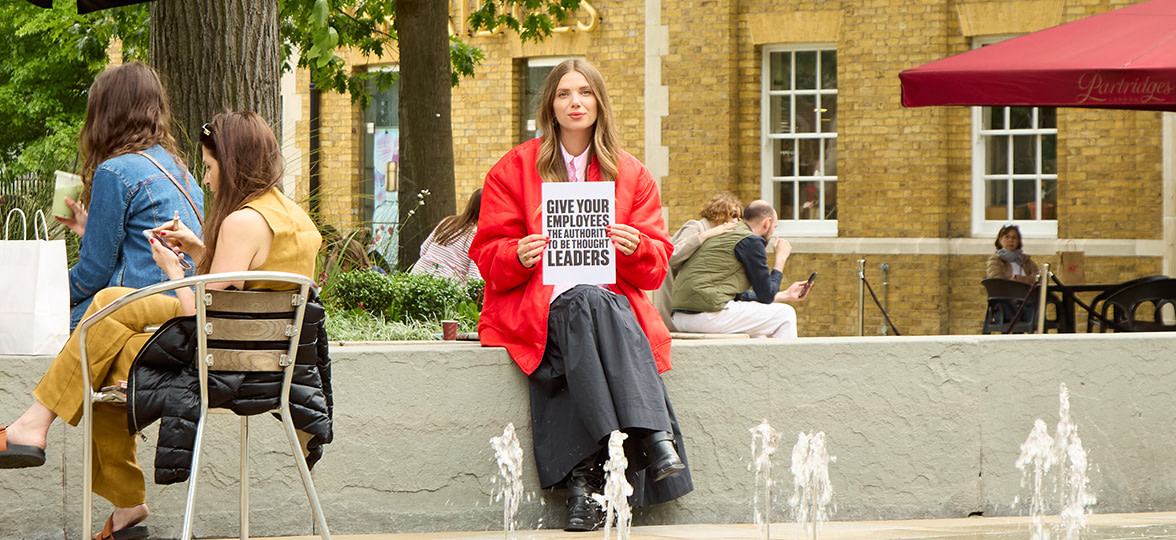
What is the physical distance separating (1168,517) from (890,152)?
995 centimetres

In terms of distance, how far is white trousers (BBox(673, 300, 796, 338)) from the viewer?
743cm

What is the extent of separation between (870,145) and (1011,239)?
220 cm

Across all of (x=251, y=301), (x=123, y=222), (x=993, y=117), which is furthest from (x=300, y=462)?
(x=993, y=117)

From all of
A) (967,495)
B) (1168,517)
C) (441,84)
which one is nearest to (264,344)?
(967,495)

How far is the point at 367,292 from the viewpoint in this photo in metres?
6.96

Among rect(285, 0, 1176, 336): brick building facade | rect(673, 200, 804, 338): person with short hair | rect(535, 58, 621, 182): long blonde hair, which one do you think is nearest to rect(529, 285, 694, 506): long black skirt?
rect(535, 58, 621, 182): long blonde hair

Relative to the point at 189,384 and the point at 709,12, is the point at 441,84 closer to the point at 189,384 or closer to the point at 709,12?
the point at 709,12

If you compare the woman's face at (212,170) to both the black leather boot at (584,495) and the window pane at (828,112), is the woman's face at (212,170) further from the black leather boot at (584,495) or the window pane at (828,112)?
the window pane at (828,112)

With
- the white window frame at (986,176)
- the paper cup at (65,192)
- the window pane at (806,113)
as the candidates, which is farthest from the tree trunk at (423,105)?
the paper cup at (65,192)

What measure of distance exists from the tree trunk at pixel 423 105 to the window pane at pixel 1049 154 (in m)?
7.05

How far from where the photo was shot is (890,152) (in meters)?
15.2

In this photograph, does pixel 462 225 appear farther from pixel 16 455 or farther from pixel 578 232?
pixel 16 455

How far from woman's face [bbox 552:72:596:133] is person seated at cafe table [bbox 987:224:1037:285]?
920cm

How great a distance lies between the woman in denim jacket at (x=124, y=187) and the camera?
183 inches
